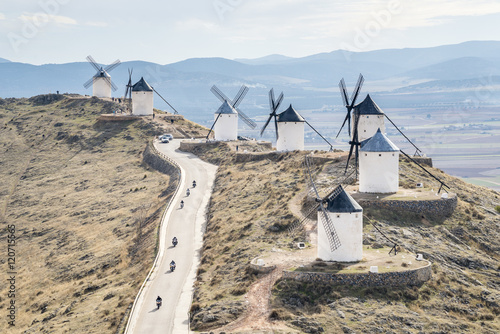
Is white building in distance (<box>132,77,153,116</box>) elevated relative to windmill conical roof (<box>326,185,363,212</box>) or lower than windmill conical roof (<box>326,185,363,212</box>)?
elevated

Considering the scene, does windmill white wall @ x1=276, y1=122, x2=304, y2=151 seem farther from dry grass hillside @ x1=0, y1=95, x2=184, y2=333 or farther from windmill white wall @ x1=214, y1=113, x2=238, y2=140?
windmill white wall @ x1=214, y1=113, x2=238, y2=140

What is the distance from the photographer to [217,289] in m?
39.7

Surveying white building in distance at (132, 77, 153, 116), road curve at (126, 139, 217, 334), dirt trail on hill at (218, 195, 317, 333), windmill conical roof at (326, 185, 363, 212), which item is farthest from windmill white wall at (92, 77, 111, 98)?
windmill conical roof at (326, 185, 363, 212)

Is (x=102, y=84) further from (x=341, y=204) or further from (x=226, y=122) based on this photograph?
(x=341, y=204)

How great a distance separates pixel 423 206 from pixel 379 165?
181 inches

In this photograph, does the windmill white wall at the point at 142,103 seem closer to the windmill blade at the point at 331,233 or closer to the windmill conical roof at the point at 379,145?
the windmill conical roof at the point at 379,145

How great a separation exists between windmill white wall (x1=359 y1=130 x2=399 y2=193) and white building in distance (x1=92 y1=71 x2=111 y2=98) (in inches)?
3059

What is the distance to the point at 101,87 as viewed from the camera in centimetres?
12369

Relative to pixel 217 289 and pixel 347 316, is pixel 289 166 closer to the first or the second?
pixel 217 289

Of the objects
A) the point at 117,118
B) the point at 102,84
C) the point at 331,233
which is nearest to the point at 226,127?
the point at 117,118

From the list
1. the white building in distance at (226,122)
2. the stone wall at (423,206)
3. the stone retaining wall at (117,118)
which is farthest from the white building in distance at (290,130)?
the stone retaining wall at (117,118)

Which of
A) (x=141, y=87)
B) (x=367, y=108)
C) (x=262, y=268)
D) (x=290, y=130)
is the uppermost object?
(x=141, y=87)

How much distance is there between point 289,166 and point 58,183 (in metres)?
32.7

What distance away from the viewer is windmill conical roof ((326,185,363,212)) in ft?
131
